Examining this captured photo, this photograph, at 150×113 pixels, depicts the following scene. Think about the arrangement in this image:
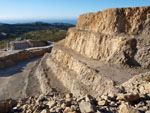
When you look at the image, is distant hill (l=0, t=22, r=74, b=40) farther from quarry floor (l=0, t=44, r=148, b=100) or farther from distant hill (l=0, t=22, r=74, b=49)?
quarry floor (l=0, t=44, r=148, b=100)

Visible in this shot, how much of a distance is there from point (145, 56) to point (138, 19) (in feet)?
15.1

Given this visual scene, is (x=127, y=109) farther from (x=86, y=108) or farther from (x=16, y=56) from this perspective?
(x=16, y=56)

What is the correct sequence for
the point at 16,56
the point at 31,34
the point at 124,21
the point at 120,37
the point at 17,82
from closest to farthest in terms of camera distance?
the point at 120,37
the point at 124,21
the point at 17,82
the point at 16,56
the point at 31,34

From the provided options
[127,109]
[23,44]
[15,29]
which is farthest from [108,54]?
[15,29]

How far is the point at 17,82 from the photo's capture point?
74.9 ft

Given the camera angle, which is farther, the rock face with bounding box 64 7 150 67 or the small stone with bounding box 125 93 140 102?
the rock face with bounding box 64 7 150 67

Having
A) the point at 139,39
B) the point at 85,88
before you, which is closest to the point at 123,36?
the point at 139,39

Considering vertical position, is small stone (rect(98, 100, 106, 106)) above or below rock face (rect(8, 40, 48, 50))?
above

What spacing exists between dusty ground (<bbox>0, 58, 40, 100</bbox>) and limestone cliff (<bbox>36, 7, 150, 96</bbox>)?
2.10 m

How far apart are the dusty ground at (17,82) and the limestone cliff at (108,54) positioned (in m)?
2.10

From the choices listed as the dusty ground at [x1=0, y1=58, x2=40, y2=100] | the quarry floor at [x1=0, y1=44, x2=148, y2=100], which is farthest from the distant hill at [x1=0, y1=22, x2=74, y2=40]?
the quarry floor at [x1=0, y1=44, x2=148, y2=100]

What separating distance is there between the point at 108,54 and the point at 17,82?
49.1 ft

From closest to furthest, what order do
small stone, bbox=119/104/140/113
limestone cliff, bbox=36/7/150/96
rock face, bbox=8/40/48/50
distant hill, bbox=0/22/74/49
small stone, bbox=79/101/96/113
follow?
small stone, bbox=119/104/140/113, small stone, bbox=79/101/96/113, limestone cliff, bbox=36/7/150/96, rock face, bbox=8/40/48/50, distant hill, bbox=0/22/74/49

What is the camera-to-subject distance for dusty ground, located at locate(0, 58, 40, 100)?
1901cm
